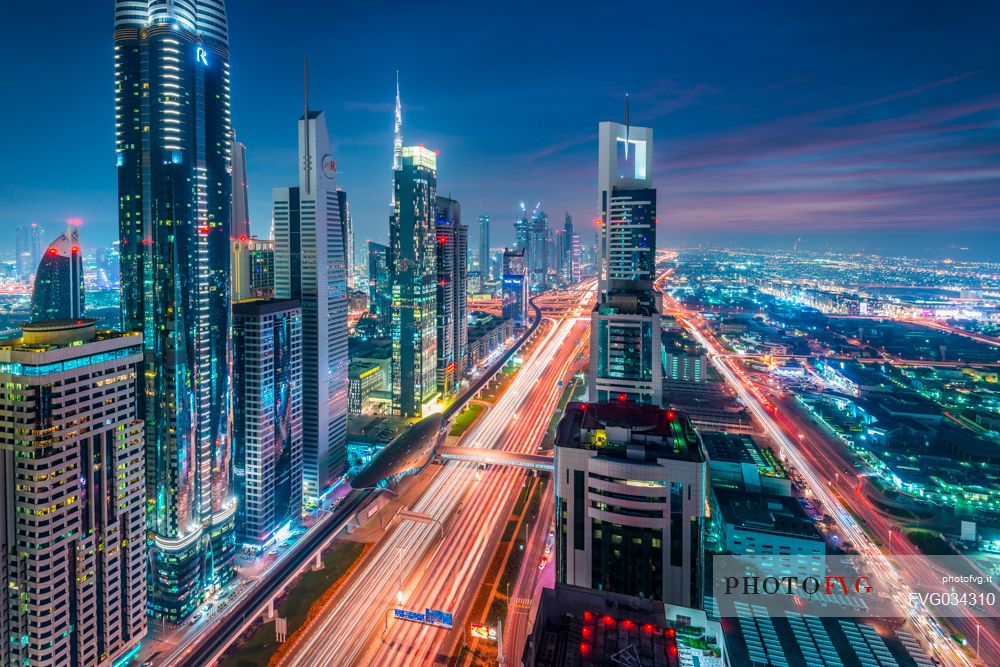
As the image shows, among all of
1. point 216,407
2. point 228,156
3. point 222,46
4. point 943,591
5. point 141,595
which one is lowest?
point 943,591

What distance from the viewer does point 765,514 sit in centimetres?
3450

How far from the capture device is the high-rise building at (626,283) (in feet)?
148

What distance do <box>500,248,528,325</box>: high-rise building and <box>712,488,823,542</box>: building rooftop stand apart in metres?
74.0

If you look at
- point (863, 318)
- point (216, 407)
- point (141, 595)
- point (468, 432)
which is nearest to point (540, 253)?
point (863, 318)

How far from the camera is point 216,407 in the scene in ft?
116

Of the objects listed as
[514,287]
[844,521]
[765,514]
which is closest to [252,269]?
[765,514]

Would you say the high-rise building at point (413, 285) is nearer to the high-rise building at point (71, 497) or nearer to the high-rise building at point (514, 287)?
the high-rise building at point (71, 497)

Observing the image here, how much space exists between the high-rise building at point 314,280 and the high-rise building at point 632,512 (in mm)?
27893

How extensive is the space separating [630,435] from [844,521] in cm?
2424

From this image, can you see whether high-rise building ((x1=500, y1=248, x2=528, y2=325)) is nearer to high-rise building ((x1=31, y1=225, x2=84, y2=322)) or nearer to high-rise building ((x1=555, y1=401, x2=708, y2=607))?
high-rise building ((x1=31, y1=225, x2=84, y2=322))

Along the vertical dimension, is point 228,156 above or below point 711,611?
above

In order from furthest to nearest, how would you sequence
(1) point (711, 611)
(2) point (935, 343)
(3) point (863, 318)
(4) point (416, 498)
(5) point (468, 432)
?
(3) point (863, 318) < (2) point (935, 343) < (5) point (468, 432) < (4) point (416, 498) < (1) point (711, 611)

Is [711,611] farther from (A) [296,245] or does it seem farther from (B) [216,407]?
(A) [296,245]

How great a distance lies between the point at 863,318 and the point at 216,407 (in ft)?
392
